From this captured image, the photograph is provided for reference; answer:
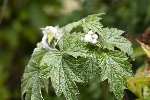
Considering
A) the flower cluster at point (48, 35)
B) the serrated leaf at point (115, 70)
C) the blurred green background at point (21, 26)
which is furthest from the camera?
the blurred green background at point (21, 26)

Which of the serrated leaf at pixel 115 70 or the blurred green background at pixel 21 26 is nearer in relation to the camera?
the serrated leaf at pixel 115 70

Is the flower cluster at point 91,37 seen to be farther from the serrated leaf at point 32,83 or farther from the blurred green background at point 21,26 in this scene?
the blurred green background at point 21,26

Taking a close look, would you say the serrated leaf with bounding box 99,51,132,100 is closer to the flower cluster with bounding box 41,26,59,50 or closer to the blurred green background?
the flower cluster with bounding box 41,26,59,50

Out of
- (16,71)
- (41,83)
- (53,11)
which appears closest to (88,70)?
(41,83)

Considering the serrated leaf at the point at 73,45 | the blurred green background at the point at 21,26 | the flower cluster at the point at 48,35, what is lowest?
the serrated leaf at the point at 73,45

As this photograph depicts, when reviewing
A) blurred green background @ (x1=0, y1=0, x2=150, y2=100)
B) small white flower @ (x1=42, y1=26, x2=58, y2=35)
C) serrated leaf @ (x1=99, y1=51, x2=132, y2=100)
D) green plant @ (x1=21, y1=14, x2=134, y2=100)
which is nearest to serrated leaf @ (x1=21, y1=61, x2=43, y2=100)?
green plant @ (x1=21, y1=14, x2=134, y2=100)

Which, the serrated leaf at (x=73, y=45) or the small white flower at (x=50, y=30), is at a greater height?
the small white flower at (x=50, y=30)

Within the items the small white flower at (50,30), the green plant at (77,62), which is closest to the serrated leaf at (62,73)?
the green plant at (77,62)

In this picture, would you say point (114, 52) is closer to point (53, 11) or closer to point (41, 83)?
point (41, 83)
